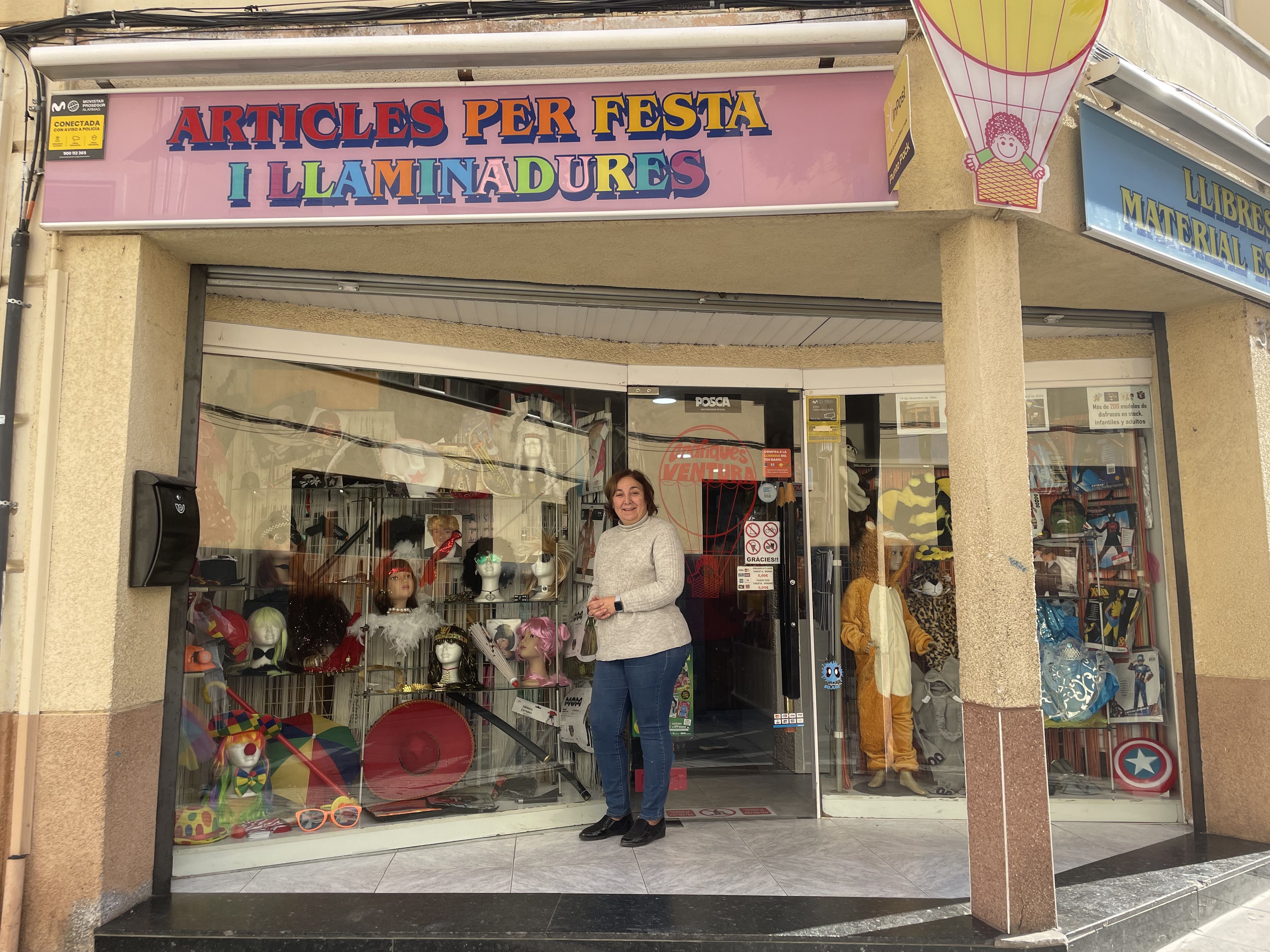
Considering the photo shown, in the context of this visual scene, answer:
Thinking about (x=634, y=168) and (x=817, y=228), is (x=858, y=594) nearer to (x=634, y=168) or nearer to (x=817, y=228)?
(x=817, y=228)

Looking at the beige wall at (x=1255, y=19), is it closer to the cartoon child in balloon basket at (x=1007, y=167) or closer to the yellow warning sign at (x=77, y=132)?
the cartoon child in balloon basket at (x=1007, y=167)

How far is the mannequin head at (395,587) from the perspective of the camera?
4840mm

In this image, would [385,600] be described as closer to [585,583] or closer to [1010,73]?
[585,583]

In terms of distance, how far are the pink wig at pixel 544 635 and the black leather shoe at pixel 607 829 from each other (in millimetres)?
984

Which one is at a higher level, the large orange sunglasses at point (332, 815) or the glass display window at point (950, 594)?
the glass display window at point (950, 594)

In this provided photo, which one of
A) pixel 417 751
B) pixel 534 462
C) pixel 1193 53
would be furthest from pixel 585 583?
pixel 1193 53

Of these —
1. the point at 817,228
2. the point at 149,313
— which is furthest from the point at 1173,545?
the point at 149,313

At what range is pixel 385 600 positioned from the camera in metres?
4.85

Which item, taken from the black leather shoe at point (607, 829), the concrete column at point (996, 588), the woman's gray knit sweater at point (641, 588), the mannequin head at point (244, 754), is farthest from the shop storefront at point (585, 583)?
the concrete column at point (996, 588)

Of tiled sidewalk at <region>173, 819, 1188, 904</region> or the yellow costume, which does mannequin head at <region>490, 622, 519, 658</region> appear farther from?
the yellow costume

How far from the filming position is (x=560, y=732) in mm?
4992

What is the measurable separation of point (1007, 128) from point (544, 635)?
11.5 feet

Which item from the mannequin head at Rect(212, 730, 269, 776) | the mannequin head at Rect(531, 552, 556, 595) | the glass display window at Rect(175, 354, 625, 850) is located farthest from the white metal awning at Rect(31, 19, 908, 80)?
the mannequin head at Rect(212, 730, 269, 776)

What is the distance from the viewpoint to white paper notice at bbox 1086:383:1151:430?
523 centimetres
